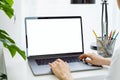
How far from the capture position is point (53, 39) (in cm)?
117

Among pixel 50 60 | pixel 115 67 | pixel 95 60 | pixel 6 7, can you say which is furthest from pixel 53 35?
pixel 115 67

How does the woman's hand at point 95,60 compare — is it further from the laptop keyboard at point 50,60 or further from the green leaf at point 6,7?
the green leaf at point 6,7

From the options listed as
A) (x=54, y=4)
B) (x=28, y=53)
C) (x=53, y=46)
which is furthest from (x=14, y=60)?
(x=54, y=4)

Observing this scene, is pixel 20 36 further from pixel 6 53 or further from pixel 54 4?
pixel 54 4

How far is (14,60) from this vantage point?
1016 millimetres

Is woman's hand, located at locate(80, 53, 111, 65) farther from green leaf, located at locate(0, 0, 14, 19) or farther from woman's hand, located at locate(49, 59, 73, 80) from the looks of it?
green leaf, located at locate(0, 0, 14, 19)

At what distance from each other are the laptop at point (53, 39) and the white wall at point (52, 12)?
2.8 inches

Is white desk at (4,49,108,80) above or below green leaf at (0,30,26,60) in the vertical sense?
below

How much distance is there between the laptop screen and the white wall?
7 cm

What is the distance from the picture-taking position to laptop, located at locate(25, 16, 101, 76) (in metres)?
1.11

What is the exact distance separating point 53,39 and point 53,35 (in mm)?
24

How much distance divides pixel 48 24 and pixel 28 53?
205 millimetres

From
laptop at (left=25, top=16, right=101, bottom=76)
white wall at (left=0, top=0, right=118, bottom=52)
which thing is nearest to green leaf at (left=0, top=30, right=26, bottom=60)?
laptop at (left=25, top=16, right=101, bottom=76)

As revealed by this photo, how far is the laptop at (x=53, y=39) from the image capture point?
1110mm
